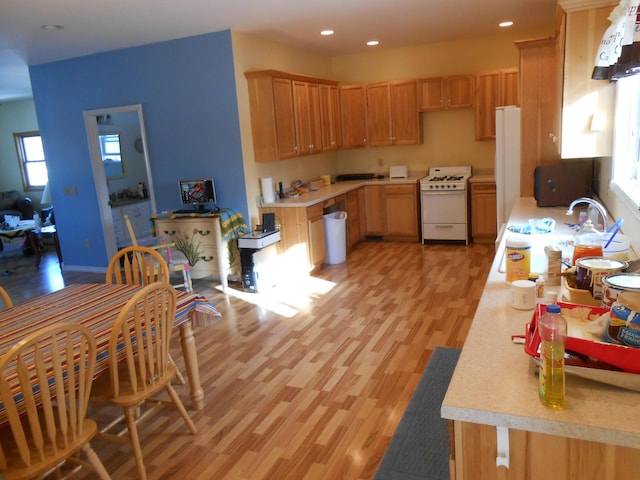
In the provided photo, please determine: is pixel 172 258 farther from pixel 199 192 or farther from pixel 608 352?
pixel 608 352

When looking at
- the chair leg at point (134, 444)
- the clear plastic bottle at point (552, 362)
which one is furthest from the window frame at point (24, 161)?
the clear plastic bottle at point (552, 362)

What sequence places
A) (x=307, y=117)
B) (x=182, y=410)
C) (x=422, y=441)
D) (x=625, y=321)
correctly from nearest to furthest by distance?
(x=625, y=321), (x=422, y=441), (x=182, y=410), (x=307, y=117)

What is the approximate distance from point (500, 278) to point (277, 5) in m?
3.13

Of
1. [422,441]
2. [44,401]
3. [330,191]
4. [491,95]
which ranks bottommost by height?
[422,441]

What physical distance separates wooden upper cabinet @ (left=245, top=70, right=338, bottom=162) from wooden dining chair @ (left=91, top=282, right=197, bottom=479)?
3.18m

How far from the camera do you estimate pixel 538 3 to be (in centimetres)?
492

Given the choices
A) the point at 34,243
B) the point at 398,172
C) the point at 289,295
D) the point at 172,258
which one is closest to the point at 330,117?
the point at 398,172

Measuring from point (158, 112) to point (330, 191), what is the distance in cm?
221

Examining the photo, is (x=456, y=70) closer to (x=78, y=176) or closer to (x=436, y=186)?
(x=436, y=186)

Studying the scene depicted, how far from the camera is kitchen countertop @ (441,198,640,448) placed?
1223 millimetres

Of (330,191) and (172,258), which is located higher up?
(330,191)

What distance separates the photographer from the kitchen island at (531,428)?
123 cm

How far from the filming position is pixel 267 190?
5594 mm

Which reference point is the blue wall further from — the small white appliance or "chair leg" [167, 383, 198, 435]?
"chair leg" [167, 383, 198, 435]
